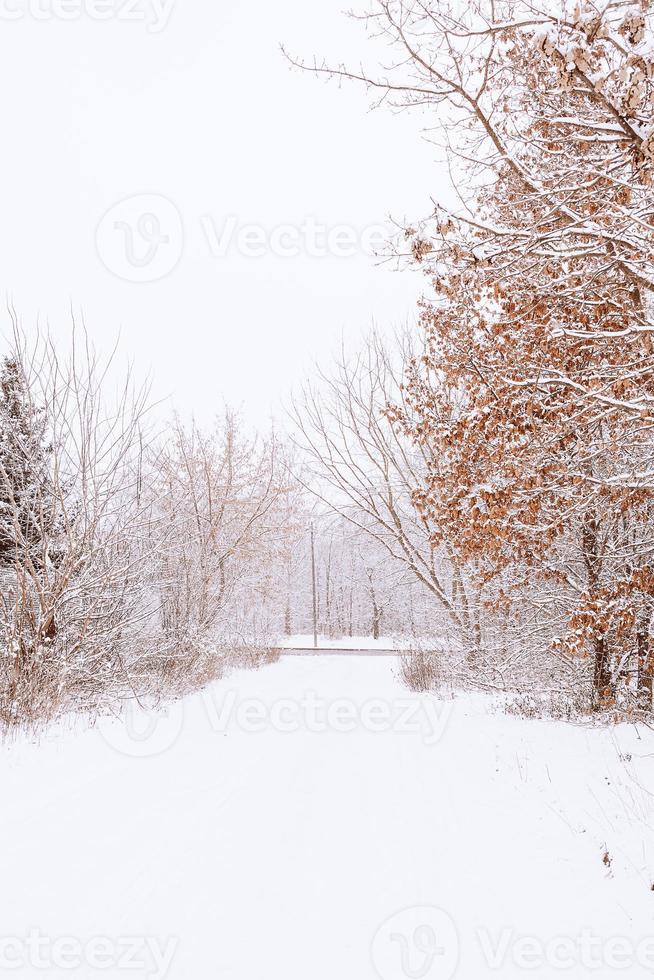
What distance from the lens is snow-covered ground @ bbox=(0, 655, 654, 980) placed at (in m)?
2.93

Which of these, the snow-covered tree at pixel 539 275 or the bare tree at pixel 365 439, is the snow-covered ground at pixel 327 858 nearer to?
the snow-covered tree at pixel 539 275

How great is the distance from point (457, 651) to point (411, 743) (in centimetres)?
466

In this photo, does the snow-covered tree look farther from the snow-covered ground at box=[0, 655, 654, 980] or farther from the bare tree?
the bare tree

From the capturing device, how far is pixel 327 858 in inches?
163

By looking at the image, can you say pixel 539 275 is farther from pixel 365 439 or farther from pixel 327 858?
pixel 365 439

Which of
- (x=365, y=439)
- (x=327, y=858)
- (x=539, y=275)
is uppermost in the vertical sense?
(x=365, y=439)

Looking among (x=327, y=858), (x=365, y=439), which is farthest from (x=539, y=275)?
(x=365, y=439)

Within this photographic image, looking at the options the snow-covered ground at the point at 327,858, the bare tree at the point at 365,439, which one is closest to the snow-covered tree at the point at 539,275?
the snow-covered ground at the point at 327,858

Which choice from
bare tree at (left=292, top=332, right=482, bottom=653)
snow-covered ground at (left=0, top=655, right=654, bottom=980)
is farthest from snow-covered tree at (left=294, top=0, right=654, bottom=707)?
bare tree at (left=292, top=332, right=482, bottom=653)

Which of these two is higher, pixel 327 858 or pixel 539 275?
pixel 539 275

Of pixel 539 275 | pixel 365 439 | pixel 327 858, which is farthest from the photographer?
pixel 365 439

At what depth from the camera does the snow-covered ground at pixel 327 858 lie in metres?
2.93

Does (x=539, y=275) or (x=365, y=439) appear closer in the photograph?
(x=539, y=275)

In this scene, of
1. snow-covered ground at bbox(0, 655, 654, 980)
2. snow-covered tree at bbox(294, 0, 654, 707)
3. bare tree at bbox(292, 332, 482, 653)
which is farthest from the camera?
bare tree at bbox(292, 332, 482, 653)
